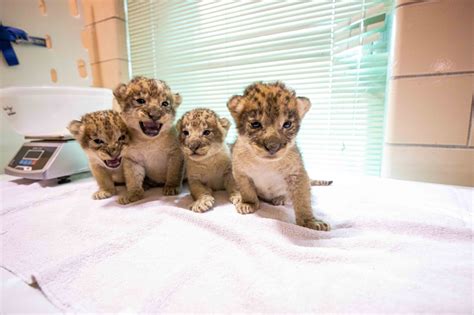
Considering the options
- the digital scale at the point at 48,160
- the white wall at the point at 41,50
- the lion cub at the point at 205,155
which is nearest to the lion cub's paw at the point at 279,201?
the lion cub at the point at 205,155

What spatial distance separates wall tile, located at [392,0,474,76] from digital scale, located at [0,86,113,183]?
1.48m

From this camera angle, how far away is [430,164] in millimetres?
965

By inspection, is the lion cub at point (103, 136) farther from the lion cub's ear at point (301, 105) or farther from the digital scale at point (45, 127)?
the lion cub's ear at point (301, 105)

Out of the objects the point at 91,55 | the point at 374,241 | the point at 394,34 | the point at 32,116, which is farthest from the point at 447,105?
the point at 91,55

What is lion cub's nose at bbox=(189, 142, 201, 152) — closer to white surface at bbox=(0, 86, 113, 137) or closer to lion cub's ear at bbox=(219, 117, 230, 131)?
lion cub's ear at bbox=(219, 117, 230, 131)

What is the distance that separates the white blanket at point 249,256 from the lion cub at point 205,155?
10 centimetres

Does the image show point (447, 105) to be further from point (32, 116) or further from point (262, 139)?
point (32, 116)

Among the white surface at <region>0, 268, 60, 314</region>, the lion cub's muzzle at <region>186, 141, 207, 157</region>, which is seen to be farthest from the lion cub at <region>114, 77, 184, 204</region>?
the white surface at <region>0, 268, 60, 314</region>

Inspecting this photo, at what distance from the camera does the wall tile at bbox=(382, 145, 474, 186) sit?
0.92 meters

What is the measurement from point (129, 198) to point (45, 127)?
0.71m

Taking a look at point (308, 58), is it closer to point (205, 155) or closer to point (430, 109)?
point (430, 109)

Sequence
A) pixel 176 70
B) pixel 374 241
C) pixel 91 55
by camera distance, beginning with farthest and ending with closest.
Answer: pixel 91 55, pixel 176 70, pixel 374 241

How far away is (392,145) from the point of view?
1.01 meters

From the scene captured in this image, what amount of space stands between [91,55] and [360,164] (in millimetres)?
2016
